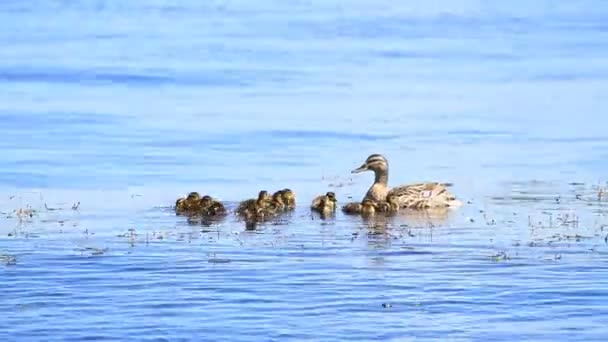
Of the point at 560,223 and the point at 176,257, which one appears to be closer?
the point at 176,257

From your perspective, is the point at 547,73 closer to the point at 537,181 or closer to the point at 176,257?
the point at 537,181

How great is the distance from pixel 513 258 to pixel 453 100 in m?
15.3

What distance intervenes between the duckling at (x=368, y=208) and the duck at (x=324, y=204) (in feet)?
1.00

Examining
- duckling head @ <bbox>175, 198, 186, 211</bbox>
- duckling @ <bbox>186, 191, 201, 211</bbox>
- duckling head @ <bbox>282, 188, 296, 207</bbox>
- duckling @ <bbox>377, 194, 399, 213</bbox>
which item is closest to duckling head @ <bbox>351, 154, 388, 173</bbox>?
duckling @ <bbox>377, 194, 399, 213</bbox>

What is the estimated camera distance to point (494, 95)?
30.8 meters

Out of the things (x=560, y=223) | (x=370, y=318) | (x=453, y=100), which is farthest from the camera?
(x=453, y=100)

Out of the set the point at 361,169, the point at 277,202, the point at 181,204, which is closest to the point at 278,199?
the point at 277,202

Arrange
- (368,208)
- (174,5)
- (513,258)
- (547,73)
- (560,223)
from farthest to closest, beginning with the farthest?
(174,5)
(547,73)
(368,208)
(560,223)
(513,258)

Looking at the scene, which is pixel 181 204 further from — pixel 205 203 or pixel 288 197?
pixel 288 197

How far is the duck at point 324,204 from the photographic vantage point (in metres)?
17.7

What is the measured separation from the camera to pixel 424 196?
1847 centimetres

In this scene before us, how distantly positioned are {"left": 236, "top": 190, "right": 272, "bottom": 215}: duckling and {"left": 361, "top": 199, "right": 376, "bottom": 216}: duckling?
3.22ft

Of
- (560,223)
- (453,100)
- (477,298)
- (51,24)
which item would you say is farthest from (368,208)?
(51,24)

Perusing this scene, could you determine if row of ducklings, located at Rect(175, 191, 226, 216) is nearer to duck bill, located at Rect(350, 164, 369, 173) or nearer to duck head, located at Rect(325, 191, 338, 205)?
duck head, located at Rect(325, 191, 338, 205)
